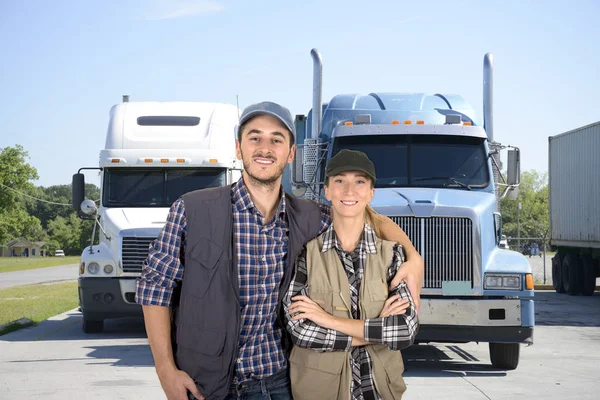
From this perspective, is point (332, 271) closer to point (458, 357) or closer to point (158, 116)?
point (458, 357)

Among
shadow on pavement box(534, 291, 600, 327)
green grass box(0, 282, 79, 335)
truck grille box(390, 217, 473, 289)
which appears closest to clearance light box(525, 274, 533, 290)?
truck grille box(390, 217, 473, 289)

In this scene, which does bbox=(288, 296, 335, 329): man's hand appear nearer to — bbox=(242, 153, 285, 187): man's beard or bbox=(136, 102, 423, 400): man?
bbox=(136, 102, 423, 400): man

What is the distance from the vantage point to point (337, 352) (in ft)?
12.2

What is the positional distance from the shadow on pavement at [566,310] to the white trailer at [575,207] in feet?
2.11

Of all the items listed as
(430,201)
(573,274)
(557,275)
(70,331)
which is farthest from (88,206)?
(557,275)

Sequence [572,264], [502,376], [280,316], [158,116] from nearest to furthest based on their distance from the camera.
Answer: [280,316] < [502,376] < [158,116] < [572,264]

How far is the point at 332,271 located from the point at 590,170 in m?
21.0

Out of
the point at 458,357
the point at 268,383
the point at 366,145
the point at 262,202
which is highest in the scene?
the point at 366,145

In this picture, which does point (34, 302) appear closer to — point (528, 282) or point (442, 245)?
point (442, 245)

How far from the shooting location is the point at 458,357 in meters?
12.1

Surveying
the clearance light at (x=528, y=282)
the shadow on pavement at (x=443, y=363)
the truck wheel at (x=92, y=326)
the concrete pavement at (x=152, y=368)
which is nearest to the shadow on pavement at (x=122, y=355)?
the concrete pavement at (x=152, y=368)

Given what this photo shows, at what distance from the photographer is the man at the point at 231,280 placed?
349 cm

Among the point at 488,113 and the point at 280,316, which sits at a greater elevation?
the point at 488,113

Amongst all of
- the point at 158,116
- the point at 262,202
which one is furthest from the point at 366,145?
the point at 262,202
